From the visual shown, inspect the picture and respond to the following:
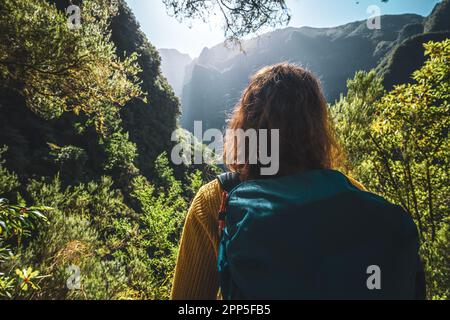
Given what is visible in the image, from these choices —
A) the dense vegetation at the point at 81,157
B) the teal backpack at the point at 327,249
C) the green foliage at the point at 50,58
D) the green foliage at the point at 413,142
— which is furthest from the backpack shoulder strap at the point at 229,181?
the green foliage at the point at 413,142

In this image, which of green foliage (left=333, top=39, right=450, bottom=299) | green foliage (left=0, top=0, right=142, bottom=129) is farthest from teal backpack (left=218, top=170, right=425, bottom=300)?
green foliage (left=333, top=39, right=450, bottom=299)

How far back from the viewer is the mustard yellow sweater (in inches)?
48.6

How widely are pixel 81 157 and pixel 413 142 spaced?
700 inches

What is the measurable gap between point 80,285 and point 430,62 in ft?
32.0

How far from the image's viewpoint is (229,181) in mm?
1317

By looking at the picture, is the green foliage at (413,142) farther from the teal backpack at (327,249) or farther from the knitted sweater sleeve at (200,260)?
the knitted sweater sleeve at (200,260)

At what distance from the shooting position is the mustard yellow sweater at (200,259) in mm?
1235

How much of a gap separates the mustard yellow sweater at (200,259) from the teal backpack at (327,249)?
1.00 ft

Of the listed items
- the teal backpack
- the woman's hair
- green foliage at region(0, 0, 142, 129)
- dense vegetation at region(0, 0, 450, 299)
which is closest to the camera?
the teal backpack

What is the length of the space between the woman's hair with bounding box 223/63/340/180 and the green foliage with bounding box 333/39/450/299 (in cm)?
605

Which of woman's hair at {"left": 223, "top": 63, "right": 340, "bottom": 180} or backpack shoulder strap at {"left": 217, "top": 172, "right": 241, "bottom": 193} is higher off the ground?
woman's hair at {"left": 223, "top": 63, "right": 340, "bottom": 180}

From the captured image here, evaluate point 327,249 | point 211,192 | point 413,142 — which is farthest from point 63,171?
point 327,249

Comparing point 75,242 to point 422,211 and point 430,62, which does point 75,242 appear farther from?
point 422,211

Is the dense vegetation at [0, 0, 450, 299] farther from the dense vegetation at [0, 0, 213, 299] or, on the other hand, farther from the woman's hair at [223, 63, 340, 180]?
the woman's hair at [223, 63, 340, 180]
